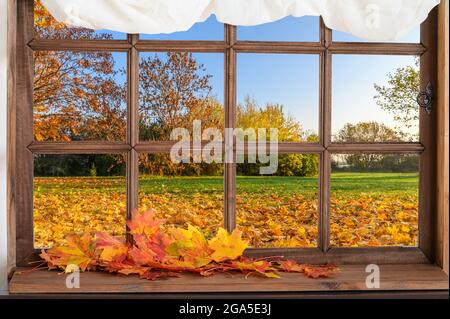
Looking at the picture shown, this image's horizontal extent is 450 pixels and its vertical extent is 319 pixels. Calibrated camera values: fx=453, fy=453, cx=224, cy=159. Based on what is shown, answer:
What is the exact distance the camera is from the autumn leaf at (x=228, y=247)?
5.42 feet

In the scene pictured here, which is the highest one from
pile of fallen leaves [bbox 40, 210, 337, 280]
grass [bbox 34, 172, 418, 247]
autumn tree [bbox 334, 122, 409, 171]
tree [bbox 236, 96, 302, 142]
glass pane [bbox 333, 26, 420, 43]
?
glass pane [bbox 333, 26, 420, 43]

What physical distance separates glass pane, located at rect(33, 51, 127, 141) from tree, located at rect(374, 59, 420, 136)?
1.09 m

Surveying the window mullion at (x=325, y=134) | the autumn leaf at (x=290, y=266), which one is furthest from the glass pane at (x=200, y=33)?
the autumn leaf at (x=290, y=266)

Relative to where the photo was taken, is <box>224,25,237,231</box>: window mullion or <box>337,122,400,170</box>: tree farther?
<box>337,122,400,170</box>: tree

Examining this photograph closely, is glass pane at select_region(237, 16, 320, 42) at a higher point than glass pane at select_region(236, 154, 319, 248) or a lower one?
higher

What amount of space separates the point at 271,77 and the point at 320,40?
28 cm

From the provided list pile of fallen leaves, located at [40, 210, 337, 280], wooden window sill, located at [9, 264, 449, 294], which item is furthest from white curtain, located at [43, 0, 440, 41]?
wooden window sill, located at [9, 264, 449, 294]

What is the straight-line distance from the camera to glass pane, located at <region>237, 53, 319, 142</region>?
1.86 meters

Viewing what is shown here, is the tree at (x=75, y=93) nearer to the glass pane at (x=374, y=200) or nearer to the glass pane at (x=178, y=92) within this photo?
the glass pane at (x=178, y=92)

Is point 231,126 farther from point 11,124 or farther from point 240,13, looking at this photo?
point 11,124

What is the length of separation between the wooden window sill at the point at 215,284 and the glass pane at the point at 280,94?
0.58 m

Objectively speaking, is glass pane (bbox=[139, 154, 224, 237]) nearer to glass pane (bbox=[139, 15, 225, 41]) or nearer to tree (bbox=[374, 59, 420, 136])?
glass pane (bbox=[139, 15, 225, 41])
